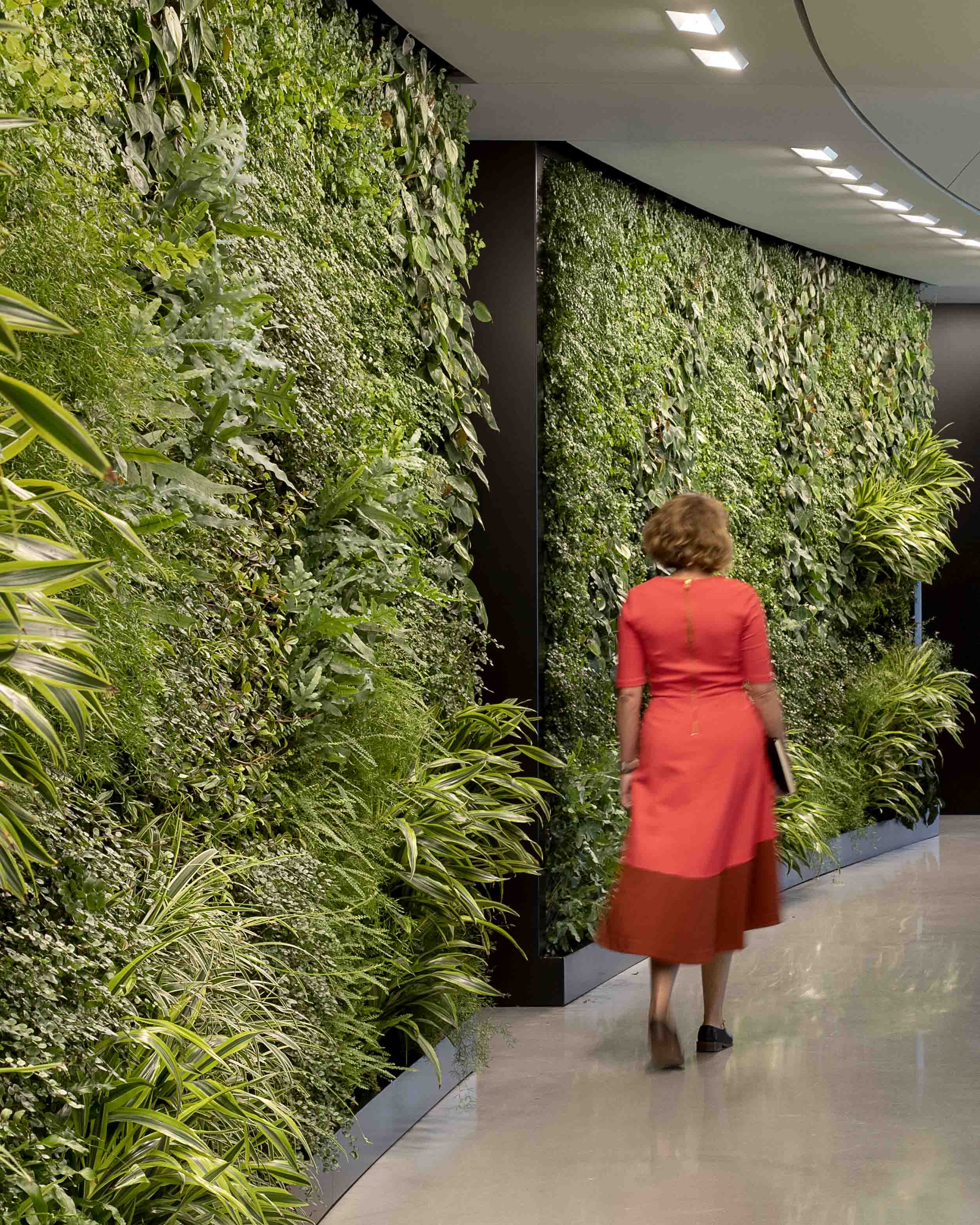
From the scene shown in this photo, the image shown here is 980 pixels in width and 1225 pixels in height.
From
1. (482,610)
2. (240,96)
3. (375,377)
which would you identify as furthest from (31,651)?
(482,610)

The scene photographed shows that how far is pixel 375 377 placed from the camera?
3.81m

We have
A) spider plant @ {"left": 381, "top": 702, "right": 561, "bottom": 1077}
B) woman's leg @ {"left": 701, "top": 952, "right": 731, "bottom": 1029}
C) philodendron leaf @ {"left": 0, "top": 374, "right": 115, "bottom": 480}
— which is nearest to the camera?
philodendron leaf @ {"left": 0, "top": 374, "right": 115, "bottom": 480}

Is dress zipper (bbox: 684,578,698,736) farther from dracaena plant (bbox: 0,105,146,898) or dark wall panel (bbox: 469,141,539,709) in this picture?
dracaena plant (bbox: 0,105,146,898)

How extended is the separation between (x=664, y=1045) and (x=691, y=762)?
82 cm

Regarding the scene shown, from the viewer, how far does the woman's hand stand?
3906 mm

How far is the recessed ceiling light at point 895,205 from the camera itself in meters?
6.27

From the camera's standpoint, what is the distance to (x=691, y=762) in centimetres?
378

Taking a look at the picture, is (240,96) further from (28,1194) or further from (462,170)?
(28,1194)

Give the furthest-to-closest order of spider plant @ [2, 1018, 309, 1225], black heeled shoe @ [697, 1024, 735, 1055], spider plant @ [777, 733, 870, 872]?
spider plant @ [777, 733, 870, 872] → black heeled shoe @ [697, 1024, 735, 1055] → spider plant @ [2, 1018, 309, 1225]

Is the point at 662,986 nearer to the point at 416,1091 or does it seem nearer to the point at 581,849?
the point at 416,1091

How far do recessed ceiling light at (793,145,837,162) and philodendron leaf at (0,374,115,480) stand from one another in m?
4.54

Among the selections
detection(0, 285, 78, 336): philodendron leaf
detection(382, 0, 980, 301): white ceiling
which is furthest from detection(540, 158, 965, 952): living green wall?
detection(0, 285, 78, 336): philodendron leaf

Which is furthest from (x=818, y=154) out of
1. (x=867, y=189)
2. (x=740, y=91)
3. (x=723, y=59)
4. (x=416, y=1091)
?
(x=416, y=1091)

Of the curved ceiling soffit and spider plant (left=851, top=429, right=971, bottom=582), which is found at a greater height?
the curved ceiling soffit
